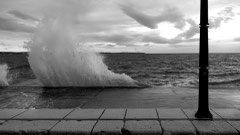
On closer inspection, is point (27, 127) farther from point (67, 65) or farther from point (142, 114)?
point (67, 65)

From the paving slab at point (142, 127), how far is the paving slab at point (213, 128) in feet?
2.31

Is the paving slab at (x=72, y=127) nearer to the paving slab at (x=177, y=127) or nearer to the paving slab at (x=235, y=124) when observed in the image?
the paving slab at (x=177, y=127)

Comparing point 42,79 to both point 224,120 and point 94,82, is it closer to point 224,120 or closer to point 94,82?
point 94,82

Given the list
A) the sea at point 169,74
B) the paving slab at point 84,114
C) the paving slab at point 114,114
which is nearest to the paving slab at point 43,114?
the paving slab at point 84,114

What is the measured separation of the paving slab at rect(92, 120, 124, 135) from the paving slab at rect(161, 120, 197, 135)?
2.54 ft

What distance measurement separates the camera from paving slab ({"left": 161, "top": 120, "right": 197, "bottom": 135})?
13.2 ft

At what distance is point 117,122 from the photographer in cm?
452

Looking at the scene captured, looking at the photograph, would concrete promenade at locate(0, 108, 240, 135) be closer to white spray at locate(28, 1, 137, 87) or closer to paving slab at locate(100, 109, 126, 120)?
paving slab at locate(100, 109, 126, 120)

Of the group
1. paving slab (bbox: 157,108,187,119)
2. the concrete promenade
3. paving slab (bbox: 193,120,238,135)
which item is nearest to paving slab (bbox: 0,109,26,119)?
the concrete promenade

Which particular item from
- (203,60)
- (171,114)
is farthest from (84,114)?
(203,60)

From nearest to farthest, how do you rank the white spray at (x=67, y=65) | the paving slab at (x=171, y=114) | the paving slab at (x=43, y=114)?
the paving slab at (x=171, y=114) < the paving slab at (x=43, y=114) < the white spray at (x=67, y=65)

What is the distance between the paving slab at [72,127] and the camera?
4.09 m

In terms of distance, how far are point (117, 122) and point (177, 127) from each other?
108 cm

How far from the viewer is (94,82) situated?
12.3m
